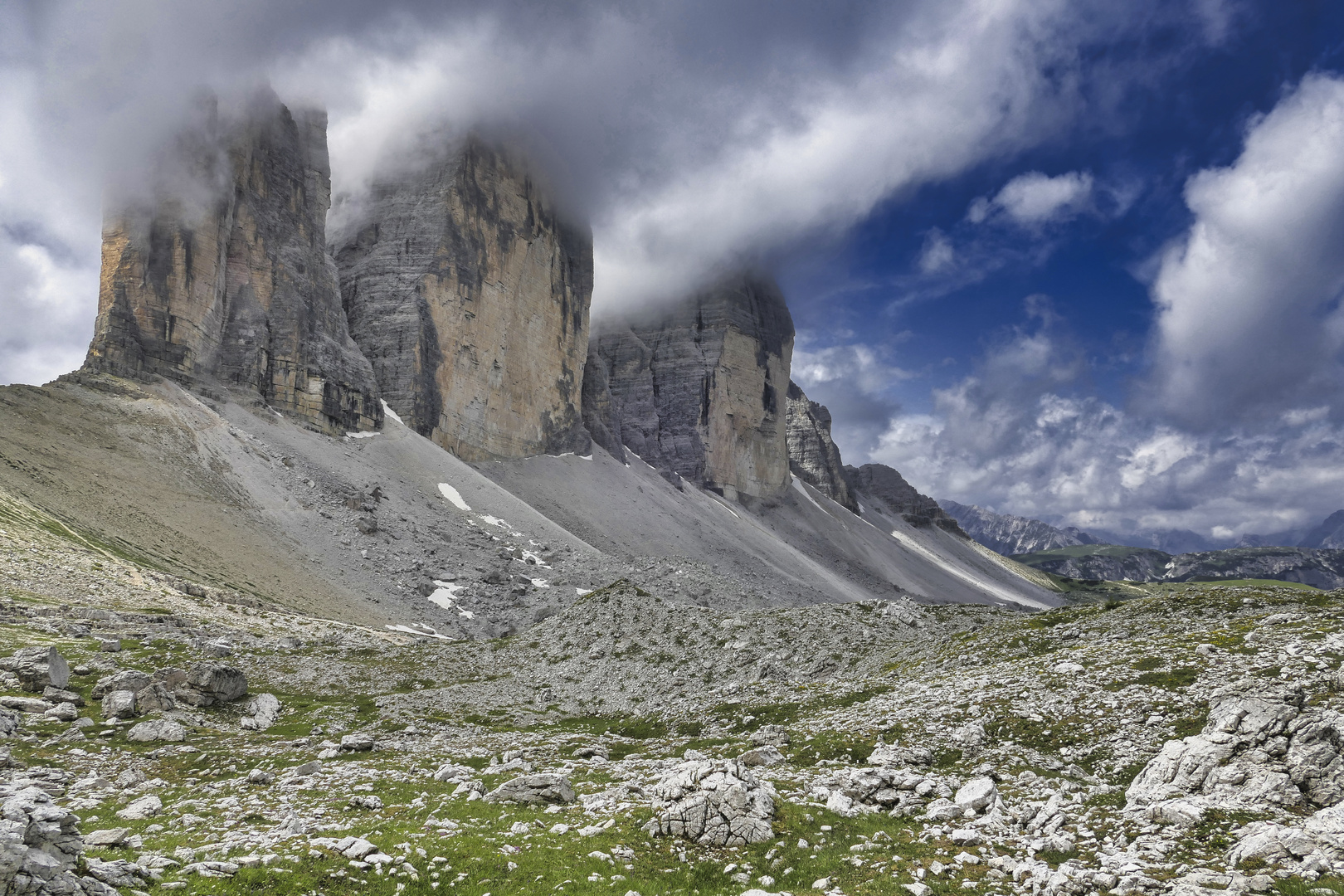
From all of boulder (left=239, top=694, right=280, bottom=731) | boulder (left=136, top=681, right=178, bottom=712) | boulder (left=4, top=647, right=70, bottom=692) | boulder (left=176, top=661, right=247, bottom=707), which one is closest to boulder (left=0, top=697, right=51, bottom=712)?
boulder (left=4, top=647, right=70, bottom=692)

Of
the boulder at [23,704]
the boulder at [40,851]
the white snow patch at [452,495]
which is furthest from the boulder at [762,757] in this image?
the white snow patch at [452,495]

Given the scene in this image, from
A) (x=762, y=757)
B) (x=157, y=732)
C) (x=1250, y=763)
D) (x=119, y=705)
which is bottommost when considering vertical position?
(x=157, y=732)

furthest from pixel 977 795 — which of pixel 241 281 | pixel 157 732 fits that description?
pixel 241 281

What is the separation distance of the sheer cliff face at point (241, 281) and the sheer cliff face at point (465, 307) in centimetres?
1255

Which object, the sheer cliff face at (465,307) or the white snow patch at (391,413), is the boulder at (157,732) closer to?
the white snow patch at (391,413)

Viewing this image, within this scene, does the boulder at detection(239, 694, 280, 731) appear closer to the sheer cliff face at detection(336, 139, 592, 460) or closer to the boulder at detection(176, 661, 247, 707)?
the boulder at detection(176, 661, 247, 707)

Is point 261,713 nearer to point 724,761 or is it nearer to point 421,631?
point 724,761

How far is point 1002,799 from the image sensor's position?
63.4 feet

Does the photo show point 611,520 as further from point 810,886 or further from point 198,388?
point 810,886

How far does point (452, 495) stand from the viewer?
132 m

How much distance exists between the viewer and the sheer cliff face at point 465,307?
163 m

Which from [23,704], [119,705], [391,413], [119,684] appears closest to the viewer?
[23,704]

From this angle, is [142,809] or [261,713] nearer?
[142,809]

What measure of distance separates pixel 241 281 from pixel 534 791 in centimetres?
14536
